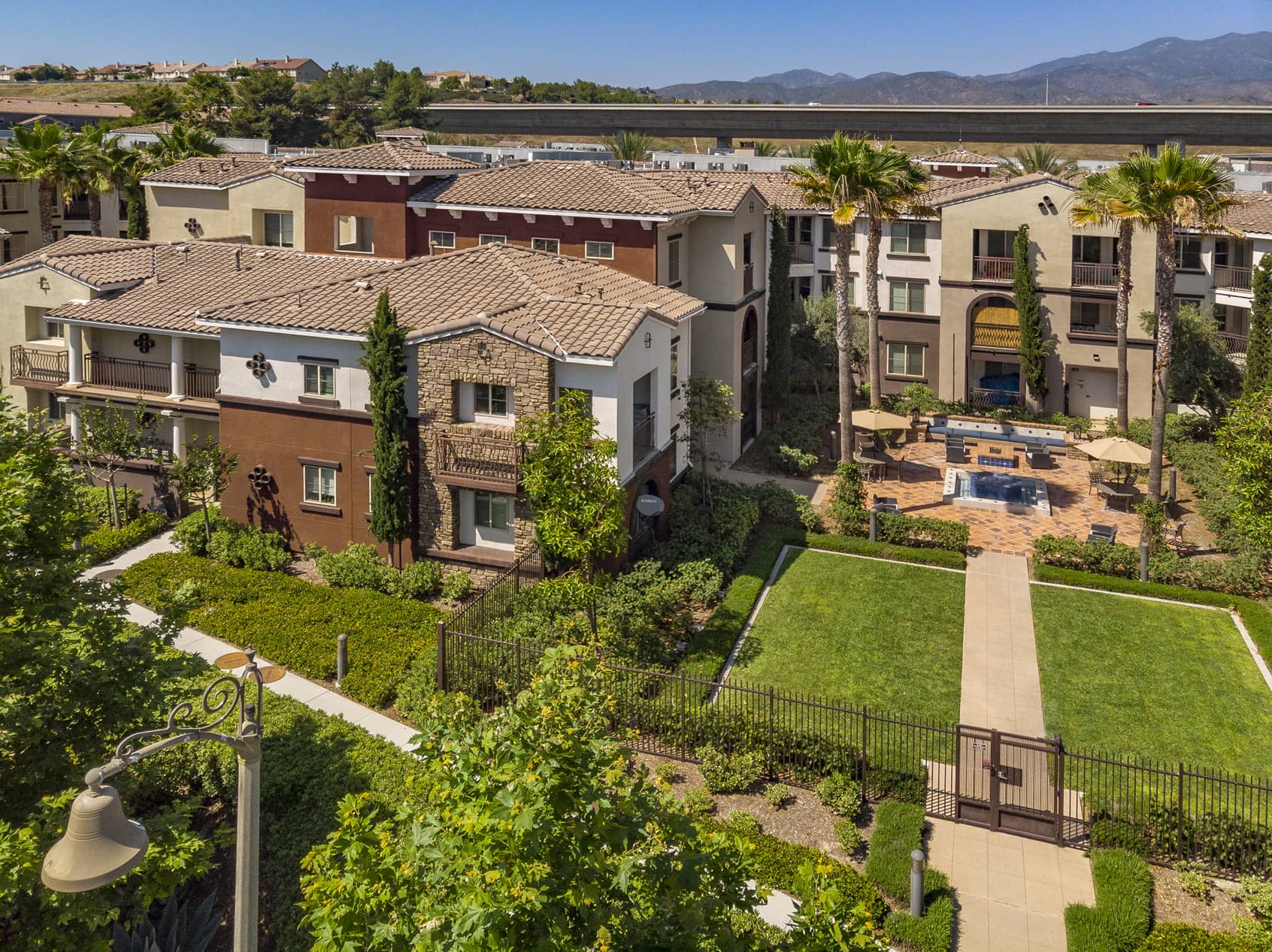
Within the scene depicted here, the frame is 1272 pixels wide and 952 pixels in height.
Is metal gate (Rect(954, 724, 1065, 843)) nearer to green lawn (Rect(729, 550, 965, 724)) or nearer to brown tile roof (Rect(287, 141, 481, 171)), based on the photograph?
green lawn (Rect(729, 550, 965, 724))

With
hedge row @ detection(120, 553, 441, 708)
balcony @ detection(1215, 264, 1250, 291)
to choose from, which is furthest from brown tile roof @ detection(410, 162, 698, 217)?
balcony @ detection(1215, 264, 1250, 291)

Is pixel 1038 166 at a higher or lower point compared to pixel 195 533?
higher

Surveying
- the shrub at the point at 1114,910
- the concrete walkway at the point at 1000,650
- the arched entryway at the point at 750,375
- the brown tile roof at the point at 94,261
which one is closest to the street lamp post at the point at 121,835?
the shrub at the point at 1114,910

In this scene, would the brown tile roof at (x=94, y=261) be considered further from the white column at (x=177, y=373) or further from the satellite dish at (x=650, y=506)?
the satellite dish at (x=650, y=506)

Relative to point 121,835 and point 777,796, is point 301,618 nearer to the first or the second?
point 777,796

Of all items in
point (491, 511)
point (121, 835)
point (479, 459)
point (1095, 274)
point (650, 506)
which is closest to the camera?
point (121, 835)

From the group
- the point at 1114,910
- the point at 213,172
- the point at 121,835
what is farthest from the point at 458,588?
the point at 213,172

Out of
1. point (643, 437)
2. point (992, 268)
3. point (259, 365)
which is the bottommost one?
point (643, 437)
